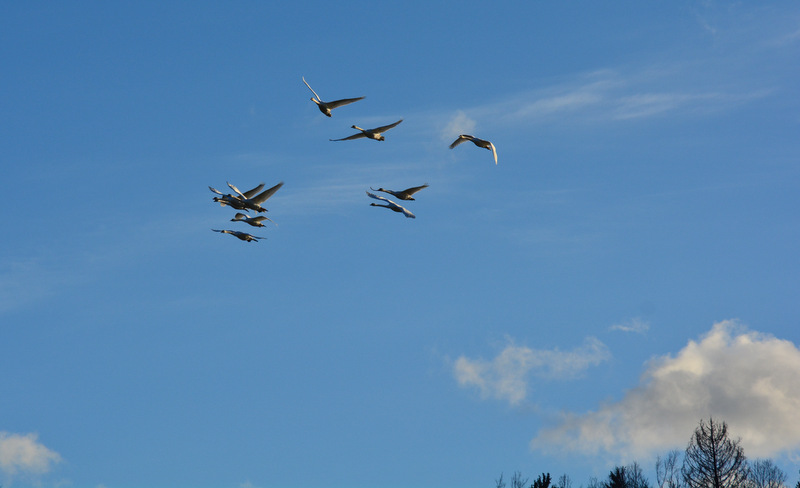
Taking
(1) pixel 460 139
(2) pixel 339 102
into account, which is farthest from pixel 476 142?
(2) pixel 339 102

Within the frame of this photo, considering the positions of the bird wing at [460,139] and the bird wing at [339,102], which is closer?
the bird wing at [339,102]

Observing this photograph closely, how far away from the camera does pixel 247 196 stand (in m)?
55.8

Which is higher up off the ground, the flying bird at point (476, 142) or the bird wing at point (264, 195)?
the flying bird at point (476, 142)

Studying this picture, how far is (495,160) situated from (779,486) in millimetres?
62920

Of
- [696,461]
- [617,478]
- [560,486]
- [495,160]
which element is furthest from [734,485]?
[560,486]

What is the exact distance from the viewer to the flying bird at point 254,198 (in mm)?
55375

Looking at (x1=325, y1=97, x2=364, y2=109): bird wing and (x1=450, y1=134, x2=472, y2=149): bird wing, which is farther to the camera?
(x1=450, y1=134, x2=472, y2=149): bird wing

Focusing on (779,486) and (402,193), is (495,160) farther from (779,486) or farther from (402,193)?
(779,486)

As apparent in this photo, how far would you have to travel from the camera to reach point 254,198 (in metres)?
55.5

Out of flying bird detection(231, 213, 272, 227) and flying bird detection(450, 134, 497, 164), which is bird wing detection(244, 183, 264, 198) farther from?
flying bird detection(450, 134, 497, 164)

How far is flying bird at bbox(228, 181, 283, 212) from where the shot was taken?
55.4 metres

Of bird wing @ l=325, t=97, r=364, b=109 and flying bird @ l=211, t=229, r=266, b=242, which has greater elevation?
bird wing @ l=325, t=97, r=364, b=109

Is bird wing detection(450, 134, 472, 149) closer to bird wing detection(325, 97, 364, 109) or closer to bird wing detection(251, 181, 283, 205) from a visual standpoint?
bird wing detection(325, 97, 364, 109)

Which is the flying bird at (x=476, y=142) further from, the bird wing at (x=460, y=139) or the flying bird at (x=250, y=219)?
the flying bird at (x=250, y=219)
